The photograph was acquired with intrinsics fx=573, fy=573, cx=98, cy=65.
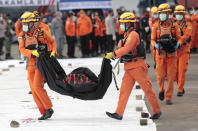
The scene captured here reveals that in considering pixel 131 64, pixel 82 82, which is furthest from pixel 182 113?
pixel 82 82

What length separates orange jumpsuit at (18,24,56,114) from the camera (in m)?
9.91

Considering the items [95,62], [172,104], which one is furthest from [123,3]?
[172,104]

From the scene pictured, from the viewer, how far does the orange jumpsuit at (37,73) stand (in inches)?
390

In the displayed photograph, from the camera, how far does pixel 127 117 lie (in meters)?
9.89

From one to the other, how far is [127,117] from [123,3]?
1139 inches

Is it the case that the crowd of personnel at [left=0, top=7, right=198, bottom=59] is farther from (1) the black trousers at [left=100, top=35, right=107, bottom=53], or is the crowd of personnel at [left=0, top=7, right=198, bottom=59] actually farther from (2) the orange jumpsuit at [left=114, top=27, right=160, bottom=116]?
(2) the orange jumpsuit at [left=114, top=27, right=160, bottom=116]

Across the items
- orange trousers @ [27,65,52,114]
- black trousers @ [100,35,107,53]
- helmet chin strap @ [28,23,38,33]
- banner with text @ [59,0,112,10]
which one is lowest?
black trousers @ [100,35,107,53]

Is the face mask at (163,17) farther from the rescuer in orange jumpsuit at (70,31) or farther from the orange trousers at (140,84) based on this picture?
the rescuer in orange jumpsuit at (70,31)

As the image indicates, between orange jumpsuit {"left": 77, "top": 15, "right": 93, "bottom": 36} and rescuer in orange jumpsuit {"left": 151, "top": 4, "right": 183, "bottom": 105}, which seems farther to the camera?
orange jumpsuit {"left": 77, "top": 15, "right": 93, "bottom": 36}

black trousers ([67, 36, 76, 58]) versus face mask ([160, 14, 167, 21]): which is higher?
face mask ([160, 14, 167, 21])

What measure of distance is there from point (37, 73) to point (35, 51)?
1.29 feet

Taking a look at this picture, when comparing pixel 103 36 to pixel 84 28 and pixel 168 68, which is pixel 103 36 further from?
pixel 168 68

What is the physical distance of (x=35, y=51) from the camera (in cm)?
985

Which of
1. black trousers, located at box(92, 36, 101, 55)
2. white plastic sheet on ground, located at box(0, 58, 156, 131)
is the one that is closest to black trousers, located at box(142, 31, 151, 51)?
black trousers, located at box(92, 36, 101, 55)
